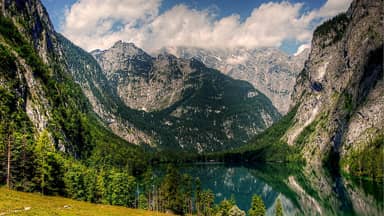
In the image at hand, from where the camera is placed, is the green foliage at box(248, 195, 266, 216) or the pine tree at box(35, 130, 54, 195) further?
the green foliage at box(248, 195, 266, 216)

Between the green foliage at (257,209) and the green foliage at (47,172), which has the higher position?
the green foliage at (47,172)

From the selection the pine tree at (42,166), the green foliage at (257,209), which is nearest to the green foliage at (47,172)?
the pine tree at (42,166)

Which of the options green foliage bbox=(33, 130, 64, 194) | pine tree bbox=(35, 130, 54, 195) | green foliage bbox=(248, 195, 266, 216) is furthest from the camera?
green foliage bbox=(248, 195, 266, 216)

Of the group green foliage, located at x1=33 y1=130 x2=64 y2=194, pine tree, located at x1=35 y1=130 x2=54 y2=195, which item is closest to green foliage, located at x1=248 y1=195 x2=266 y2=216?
green foliage, located at x1=33 y1=130 x2=64 y2=194

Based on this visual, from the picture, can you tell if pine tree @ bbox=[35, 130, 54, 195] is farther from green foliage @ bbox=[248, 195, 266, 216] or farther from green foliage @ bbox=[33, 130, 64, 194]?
green foliage @ bbox=[248, 195, 266, 216]

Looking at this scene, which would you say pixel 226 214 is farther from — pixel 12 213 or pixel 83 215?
pixel 12 213

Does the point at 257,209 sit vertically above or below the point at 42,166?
below

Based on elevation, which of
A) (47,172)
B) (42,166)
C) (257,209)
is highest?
(42,166)

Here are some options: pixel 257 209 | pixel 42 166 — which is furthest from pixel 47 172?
pixel 257 209

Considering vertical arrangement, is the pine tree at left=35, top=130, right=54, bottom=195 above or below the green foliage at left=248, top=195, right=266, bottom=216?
above

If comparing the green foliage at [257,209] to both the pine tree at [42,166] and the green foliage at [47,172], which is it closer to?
the green foliage at [47,172]

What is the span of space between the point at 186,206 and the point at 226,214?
1963cm

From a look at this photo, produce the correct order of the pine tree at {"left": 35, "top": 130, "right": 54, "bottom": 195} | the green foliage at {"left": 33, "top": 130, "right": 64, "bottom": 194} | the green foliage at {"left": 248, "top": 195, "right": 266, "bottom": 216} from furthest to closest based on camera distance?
the green foliage at {"left": 248, "top": 195, "right": 266, "bottom": 216} → the green foliage at {"left": 33, "top": 130, "right": 64, "bottom": 194} → the pine tree at {"left": 35, "top": 130, "right": 54, "bottom": 195}

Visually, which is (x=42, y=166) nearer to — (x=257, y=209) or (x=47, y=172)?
(x=47, y=172)
